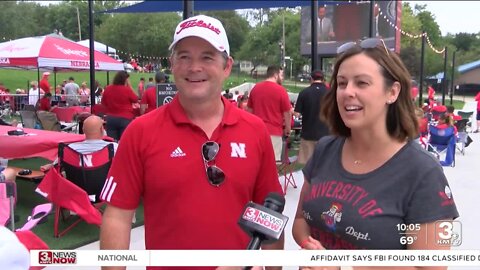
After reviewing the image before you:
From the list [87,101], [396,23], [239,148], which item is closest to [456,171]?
[239,148]

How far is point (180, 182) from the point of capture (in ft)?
5.81

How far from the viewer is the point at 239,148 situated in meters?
1.87

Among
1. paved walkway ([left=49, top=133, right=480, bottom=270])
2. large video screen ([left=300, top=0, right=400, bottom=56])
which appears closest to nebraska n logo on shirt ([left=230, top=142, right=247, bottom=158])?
paved walkway ([left=49, top=133, right=480, bottom=270])

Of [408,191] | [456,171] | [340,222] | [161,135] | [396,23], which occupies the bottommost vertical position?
[456,171]

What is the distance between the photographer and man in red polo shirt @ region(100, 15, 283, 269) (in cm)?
178

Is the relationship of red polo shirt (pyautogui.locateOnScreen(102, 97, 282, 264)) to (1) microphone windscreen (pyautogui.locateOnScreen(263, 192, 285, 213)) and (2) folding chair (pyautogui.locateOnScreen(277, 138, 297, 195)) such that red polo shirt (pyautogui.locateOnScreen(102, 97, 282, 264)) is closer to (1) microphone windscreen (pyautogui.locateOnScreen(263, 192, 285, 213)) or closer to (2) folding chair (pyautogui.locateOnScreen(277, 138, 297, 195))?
(1) microphone windscreen (pyautogui.locateOnScreen(263, 192, 285, 213))

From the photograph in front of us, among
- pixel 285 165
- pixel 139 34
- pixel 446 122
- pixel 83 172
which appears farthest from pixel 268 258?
pixel 139 34

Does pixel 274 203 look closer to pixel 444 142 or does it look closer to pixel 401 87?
pixel 401 87

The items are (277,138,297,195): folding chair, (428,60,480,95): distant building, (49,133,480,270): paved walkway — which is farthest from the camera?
(428,60,480,95): distant building

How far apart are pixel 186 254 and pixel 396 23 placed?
27.1 m

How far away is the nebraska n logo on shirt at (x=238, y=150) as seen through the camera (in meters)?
1.86

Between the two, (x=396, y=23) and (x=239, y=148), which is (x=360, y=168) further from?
(x=396, y=23)

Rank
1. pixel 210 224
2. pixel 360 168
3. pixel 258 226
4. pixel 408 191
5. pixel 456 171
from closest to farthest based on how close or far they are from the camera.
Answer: pixel 258 226 → pixel 408 191 → pixel 360 168 → pixel 210 224 → pixel 456 171

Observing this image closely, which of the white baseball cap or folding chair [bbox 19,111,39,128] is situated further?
folding chair [bbox 19,111,39,128]
